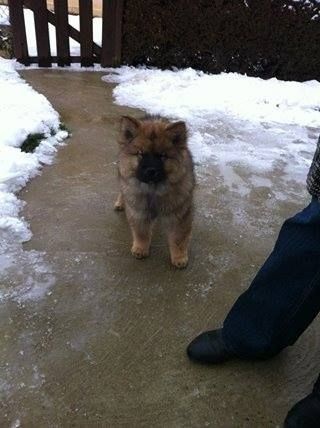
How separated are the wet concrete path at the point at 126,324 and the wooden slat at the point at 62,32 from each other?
3453mm

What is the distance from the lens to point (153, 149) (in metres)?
2.70

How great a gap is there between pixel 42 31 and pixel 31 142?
9.47 feet

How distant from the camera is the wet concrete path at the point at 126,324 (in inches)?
82.8

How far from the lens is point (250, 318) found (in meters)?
2.18

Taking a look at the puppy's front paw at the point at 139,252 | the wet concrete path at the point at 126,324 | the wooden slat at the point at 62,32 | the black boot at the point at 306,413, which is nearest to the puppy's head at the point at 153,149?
the puppy's front paw at the point at 139,252

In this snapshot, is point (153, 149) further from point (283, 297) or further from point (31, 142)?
point (31, 142)

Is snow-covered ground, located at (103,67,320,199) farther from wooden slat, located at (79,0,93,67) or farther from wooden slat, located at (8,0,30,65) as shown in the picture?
wooden slat, located at (8,0,30,65)

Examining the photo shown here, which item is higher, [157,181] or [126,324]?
[157,181]

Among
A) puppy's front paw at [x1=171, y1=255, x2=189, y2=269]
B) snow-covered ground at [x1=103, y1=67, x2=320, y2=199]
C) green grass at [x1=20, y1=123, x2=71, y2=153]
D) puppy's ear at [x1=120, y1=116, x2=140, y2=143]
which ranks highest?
puppy's ear at [x1=120, y1=116, x2=140, y2=143]

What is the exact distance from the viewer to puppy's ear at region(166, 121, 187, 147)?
273 centimetres

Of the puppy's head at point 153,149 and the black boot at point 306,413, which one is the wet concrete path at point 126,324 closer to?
the black boot at point 306,413

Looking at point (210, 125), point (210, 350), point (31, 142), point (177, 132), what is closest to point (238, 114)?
point (210, 125)

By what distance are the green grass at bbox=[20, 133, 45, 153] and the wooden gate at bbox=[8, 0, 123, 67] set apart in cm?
273

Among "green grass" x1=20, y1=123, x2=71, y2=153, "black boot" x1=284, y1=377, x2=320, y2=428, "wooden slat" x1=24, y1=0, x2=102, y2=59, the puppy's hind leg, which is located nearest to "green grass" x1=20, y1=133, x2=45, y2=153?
"green grass" x1=20, y1=123, x2=71, y2=153
